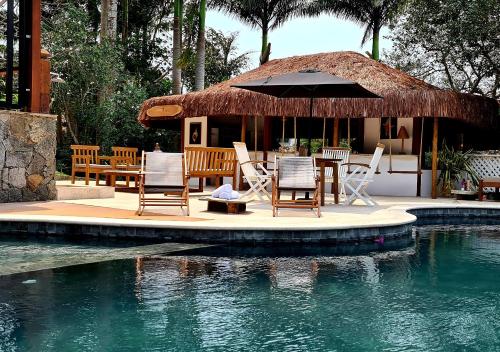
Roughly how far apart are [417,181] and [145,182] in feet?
25.3

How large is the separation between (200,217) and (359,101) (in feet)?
22.3

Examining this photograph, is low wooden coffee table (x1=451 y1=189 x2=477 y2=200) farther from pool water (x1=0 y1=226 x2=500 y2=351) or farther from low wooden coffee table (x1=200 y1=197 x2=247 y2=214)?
pool water (x1=0 y1=226 x2=500 y2=351)

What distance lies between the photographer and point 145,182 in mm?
7875

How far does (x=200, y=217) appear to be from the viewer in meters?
7.55

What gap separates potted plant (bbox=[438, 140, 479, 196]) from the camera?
523 inches

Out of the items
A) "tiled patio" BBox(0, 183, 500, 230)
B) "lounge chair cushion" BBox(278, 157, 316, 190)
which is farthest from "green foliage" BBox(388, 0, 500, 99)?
"lounge chair cushion" BBox(278, 157, 316, 190)

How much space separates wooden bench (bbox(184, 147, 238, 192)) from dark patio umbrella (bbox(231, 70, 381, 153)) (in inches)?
58.0

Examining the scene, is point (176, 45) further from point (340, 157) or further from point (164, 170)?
point (164, 170)

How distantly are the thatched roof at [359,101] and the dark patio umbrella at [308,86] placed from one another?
7.81ft

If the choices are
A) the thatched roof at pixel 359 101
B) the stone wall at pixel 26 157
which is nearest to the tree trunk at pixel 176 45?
the thatched roof at pixel 359 101

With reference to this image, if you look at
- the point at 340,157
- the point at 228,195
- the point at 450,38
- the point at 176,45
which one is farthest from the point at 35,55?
the point at 450,38

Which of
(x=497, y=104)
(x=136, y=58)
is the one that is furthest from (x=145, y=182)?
(x=136, y=58)

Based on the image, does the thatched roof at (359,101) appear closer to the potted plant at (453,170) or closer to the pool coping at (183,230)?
the potted plant at (453,170)

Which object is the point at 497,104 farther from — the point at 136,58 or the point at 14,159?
the point at 136,58
